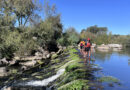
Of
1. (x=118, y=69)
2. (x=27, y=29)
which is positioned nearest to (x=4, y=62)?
(x=27, y=29)

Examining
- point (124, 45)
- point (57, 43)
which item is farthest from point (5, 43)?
point (124, 45)

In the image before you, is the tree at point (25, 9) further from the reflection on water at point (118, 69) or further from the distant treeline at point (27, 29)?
the reflection on water at point (118, 69)

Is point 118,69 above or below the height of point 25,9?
below

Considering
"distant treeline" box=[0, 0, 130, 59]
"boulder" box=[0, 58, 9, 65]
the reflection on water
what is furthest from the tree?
the reflection on water

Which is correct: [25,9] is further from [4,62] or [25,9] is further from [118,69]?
[118,69]

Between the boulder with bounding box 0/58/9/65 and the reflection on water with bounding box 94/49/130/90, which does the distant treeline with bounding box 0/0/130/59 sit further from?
the reflection on water with bounding box 94/49/130/90

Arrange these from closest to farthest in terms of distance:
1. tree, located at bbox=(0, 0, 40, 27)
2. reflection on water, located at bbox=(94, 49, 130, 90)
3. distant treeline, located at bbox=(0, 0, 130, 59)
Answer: reflection on water, located at bbox=(94, 49, 130, 90), distant treeline, located at bbox=(0, 0, 130, 59), tree, located at bbox=(0, 0, 40, 27)

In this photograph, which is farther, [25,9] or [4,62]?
[25,9]

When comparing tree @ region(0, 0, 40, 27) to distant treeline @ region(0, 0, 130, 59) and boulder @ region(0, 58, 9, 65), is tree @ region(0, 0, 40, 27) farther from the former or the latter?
boulder @ region(0, 58, 9, 65)

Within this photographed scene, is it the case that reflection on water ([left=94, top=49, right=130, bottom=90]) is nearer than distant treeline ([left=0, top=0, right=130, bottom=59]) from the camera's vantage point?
Yes

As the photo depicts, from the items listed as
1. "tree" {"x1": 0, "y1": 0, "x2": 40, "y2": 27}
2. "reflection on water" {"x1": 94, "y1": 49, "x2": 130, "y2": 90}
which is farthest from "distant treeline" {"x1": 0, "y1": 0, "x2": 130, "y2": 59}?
"reflection on water" {"x1": 94, "y1": 49, "x2": 130, "y2": 90}

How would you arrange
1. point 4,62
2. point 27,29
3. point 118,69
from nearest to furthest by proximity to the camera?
1. point 118,69
2. point 4,62
3. point 27,29

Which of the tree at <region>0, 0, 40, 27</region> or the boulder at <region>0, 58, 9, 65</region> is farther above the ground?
the tree at <region>0, 0, 40, 27</region>

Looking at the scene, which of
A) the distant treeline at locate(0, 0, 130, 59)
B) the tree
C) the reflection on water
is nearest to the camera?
the reflection on water
